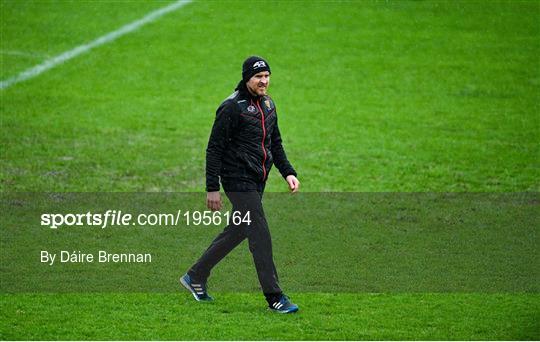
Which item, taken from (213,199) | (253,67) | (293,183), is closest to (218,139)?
(213,199)

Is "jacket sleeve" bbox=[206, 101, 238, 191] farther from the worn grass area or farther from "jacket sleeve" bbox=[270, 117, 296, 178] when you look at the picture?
the worn grass area

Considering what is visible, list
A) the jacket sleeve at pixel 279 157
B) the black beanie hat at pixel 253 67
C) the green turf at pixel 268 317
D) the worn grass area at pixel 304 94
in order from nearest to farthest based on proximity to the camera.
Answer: the green turf at pixel 268 317
the black beanie hat at pixel 253 67
the jacket sleeve at pixel 279 157
the worn grass area at pixel 304 94

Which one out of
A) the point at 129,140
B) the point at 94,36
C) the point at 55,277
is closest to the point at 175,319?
the point at 55,277

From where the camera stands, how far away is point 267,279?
8758mm

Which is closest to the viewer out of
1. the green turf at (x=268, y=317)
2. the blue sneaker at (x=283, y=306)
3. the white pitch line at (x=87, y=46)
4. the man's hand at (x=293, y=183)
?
the green turf at (x=268, y=317)

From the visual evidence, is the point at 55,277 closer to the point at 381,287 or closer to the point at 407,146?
the point at 381,287

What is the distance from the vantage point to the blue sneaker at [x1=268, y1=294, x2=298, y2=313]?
880 cm

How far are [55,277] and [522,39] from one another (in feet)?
46.6

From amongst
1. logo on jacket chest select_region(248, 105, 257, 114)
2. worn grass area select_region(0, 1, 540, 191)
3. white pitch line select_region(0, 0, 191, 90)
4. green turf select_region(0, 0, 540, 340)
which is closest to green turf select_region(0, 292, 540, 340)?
green turf select_region(0, 0, 540, 340)

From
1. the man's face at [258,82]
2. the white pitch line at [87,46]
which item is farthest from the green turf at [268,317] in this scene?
the white pitch line at [87,46]

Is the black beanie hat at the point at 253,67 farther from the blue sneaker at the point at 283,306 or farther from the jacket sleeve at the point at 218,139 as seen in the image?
the blue sneaker at the point at 283,306

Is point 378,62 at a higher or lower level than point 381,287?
higher

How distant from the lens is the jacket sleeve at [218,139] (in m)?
8.71

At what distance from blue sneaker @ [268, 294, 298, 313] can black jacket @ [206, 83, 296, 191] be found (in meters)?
1.01
